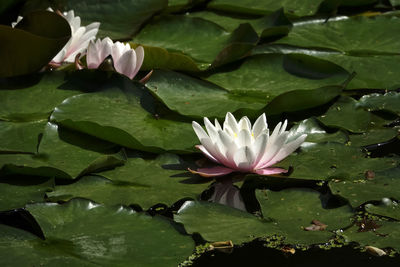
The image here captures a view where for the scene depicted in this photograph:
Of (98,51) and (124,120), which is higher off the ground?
(98,51)

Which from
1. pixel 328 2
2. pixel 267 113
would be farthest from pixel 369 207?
pixel 328 2

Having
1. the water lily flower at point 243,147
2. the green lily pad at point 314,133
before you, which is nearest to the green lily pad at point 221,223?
the water lily flower at point 243,147

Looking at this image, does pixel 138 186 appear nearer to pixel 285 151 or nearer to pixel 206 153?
pixel 206 153

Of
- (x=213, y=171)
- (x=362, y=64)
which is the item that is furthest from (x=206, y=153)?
(x=362, y=64)

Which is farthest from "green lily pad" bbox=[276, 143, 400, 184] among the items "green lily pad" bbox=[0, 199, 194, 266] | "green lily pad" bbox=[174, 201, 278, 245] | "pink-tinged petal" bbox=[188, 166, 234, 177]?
"green lily pad" bbox=[0, 199, 194, 266]

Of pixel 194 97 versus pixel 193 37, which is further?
pixel 193 37

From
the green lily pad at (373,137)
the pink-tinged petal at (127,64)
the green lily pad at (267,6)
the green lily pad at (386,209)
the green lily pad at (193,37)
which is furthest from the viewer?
the green lily pad at (267,6)

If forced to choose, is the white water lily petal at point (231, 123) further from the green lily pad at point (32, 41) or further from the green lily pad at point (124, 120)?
the green lily pad at point (32, 41)
